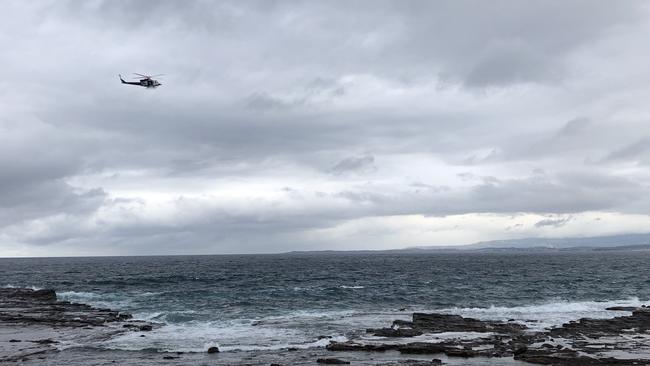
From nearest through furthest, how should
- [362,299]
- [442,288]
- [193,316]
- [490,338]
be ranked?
[490,338], [193,316], [362,299], [442,288]

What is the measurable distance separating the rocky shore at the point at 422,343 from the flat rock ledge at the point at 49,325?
74 millimetres

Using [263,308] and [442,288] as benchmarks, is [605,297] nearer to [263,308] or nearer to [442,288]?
[442,288]

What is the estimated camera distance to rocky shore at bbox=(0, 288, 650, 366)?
34625mm

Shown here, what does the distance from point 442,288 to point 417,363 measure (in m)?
51.9

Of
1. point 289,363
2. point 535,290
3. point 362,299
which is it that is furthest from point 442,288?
point 289,363

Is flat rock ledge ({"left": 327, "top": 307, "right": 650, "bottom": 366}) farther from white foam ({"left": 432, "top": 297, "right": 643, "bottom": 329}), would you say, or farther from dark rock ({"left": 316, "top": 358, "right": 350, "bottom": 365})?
dark rock ({"left": 316, "top": 358, "right": 350, "bottom": 365})

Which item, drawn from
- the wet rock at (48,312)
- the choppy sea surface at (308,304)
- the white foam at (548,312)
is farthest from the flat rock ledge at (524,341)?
the wet rock at (48,312)

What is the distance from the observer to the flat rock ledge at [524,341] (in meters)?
34.6

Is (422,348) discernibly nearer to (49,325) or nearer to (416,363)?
(416,363)

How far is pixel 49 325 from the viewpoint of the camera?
50.7 meters

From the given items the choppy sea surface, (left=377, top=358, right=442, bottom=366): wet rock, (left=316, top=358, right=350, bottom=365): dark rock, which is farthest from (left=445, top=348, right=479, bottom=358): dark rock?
the choppy sea surface

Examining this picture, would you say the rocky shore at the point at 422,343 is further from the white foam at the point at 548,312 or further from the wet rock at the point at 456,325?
the white foam at the point at 548,312

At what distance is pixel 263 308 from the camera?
61.9 m

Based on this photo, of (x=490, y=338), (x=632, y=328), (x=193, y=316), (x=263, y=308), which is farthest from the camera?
(x=263, y=308)
